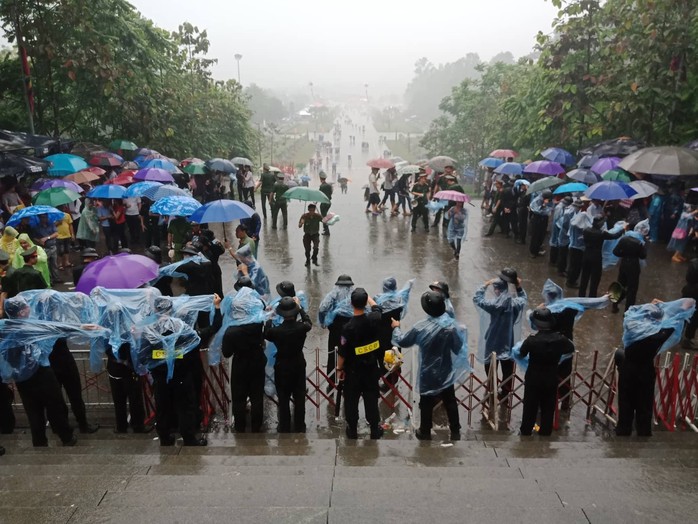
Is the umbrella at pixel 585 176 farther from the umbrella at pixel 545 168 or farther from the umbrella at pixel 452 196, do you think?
the umbrella at pixel 452 196

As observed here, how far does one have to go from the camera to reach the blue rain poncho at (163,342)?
16.0 ft

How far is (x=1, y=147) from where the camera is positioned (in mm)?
11398

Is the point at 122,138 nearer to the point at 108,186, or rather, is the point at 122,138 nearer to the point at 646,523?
the point at 108,186

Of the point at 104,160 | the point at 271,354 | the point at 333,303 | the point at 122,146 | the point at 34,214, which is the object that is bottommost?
the point at 271,354

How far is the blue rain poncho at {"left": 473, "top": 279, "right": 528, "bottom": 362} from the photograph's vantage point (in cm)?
607

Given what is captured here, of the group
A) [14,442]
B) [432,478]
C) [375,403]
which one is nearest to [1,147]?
[14,442]

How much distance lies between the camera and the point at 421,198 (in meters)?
14.3

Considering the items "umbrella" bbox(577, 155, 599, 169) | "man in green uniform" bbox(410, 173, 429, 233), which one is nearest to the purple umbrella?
"umbrella" bbox(577, 155, 599, 169)

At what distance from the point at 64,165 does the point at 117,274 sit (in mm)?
8086

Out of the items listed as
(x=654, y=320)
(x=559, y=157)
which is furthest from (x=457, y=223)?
(x=654, y=320)

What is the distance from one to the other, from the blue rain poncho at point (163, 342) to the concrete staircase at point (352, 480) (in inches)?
31.8

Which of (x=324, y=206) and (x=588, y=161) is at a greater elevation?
(x=588, y=161)

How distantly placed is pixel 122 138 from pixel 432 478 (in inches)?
705

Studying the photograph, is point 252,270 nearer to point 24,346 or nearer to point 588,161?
point 24,346
